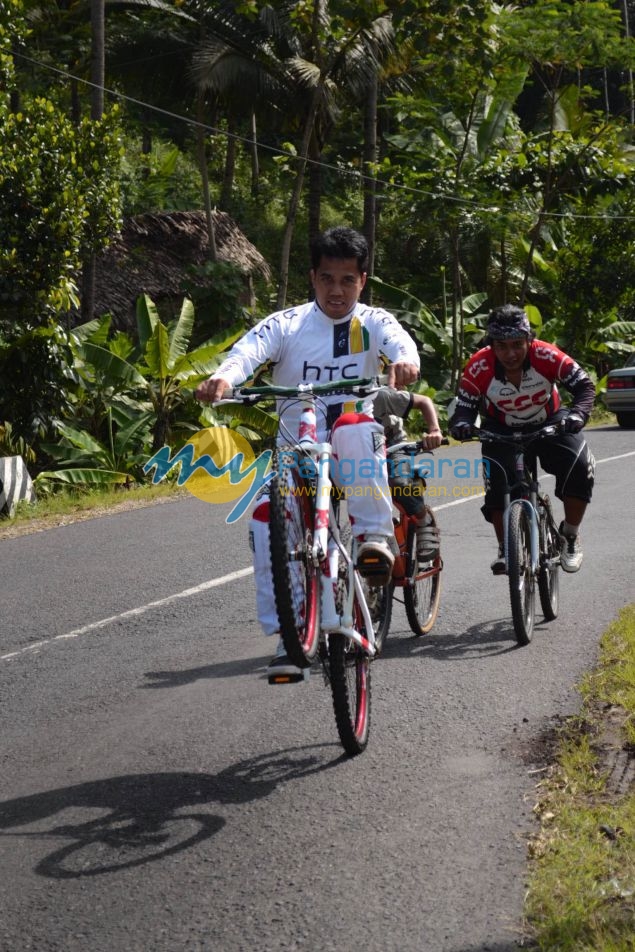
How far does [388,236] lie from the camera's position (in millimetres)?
38250

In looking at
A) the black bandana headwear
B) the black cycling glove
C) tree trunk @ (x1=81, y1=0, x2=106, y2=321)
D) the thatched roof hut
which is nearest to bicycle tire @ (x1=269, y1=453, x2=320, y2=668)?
the black cycling glove

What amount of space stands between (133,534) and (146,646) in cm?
420

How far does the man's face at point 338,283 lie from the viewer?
15.9 feet

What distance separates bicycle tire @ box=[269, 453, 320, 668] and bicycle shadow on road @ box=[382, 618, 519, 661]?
2.18m

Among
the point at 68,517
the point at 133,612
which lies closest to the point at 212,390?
the point at 133,612

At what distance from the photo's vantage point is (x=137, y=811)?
13.5ft

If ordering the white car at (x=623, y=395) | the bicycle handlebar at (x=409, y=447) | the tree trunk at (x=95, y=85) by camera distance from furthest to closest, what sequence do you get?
the white car at (x=623, y=395)
the tree trunk at (x=95, y=85)
the bicycle handlebar at (x=409, y=447)

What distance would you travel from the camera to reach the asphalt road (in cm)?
332

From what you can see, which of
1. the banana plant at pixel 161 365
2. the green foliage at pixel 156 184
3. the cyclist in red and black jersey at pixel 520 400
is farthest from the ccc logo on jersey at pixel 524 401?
the green foliage at pixel 156 184

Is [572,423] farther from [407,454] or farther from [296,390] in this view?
[296,390]

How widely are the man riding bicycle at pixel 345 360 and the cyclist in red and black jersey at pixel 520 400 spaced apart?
71.2 inches

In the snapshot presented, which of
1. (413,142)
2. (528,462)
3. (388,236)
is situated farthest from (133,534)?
(388,236)

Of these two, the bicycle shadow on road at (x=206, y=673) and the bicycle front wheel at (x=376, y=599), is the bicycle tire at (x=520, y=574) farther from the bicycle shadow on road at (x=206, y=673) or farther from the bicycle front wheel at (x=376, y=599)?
the bicycle shadow on road at (x=206, y=673)

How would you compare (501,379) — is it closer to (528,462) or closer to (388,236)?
(528,462)
